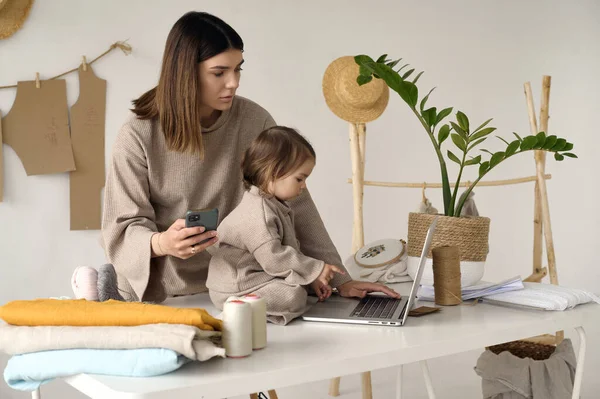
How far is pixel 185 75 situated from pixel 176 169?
9.8 inches

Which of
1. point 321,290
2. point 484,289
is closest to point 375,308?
point 321,290

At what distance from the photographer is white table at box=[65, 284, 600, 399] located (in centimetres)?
117

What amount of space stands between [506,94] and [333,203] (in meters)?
1.70

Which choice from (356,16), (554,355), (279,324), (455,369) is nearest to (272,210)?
(279,324)

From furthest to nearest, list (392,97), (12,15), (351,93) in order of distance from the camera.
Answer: (392,97), (12,15), (351,93)

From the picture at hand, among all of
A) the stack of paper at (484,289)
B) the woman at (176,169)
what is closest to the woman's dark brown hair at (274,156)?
the woman at (176,169)

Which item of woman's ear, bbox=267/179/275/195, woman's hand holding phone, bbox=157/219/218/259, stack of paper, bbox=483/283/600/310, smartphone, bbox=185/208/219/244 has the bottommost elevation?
stack of paper, bbox=483/283/600/310

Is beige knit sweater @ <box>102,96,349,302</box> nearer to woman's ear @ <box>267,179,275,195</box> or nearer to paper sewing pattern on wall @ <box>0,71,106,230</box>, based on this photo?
woman's ear @ <box>267,179,275,195</box>

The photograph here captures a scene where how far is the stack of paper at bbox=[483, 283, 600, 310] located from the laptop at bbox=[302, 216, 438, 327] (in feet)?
0.80

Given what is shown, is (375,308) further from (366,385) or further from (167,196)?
(366,385)

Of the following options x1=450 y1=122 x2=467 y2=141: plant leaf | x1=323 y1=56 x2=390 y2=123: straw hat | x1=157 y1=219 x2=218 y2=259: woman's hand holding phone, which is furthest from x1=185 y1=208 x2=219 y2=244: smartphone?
x1=323 y1=56 x2=390 y2=123: straw hat

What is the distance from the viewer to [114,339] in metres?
1.21

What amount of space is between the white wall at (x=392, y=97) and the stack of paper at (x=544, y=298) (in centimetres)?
192

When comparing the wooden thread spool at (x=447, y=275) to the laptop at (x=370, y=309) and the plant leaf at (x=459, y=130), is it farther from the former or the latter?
the plant leaf at (x=459, y=130)
